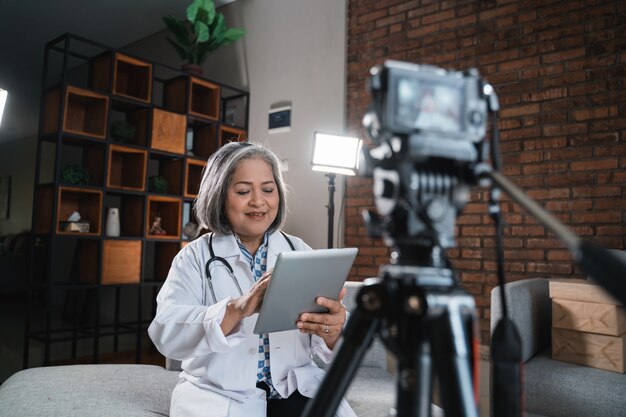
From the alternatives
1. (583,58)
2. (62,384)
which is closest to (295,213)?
(583,58)

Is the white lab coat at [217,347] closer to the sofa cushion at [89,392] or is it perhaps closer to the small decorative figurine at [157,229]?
the sofa cushion at [89,392]

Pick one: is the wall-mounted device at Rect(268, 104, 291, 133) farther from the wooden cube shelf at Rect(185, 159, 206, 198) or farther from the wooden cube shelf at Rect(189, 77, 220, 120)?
the wooden cube shelf at Rect(185, 159, 206, 198)

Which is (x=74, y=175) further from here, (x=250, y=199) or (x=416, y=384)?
(x=416, y=384)

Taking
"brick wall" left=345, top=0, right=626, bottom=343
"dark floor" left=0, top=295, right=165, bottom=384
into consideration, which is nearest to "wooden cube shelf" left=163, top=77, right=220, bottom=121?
"brick wall" left=345, top=0, right=626, bottom=343

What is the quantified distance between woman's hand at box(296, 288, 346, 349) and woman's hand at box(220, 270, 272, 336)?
0.13m

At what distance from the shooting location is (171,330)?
1284 millimetres

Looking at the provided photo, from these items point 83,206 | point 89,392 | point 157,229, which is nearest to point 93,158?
point 83,206

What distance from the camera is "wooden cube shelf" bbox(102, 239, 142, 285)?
3758 millimetres

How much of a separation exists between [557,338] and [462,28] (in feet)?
7.15

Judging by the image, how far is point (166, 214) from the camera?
4.31 meters

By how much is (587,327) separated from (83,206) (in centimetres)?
349

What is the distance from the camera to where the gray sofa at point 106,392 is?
57.1 inches

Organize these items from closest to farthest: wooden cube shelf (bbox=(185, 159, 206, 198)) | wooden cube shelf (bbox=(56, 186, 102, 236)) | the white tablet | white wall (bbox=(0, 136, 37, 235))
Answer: the white tablet → wooden cube shelf (bbox=(56, 186, 102, 236)) → wooden cube shelf (bbox=(185, 159, 206, 198)) → white wall (bbox=(0, 136, 37, 235))

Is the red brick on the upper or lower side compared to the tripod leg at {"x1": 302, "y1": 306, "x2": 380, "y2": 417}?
upper
